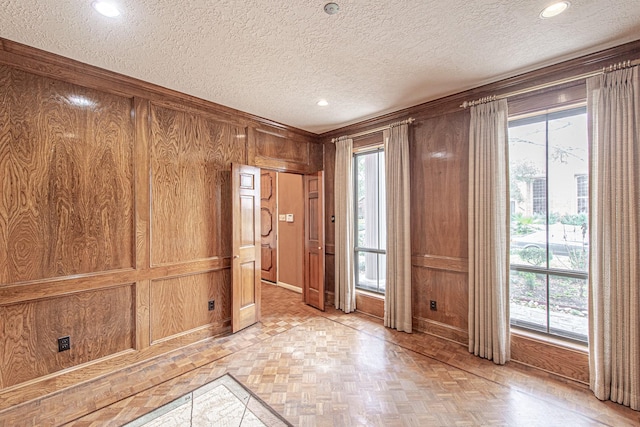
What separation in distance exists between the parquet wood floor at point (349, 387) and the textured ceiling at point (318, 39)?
9.22 ft

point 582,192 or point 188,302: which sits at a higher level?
point 582,192

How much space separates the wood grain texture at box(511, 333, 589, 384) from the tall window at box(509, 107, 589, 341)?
151mm

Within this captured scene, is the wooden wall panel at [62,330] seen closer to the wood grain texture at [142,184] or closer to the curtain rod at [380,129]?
the wood grain texture at [142,184]

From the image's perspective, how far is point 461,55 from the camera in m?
2.36

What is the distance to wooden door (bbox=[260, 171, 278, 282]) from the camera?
601 cm

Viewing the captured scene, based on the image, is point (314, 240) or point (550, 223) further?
point (314, 240)

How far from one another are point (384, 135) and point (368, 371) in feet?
9.21

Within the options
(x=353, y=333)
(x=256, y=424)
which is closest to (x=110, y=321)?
(x=256, y=424)

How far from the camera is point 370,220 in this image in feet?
14.0

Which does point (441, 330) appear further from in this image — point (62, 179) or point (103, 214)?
point (62, 179)

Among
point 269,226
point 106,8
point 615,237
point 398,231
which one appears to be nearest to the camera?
point 106,8

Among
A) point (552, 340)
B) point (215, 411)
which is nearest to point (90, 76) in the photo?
point (215, 411)

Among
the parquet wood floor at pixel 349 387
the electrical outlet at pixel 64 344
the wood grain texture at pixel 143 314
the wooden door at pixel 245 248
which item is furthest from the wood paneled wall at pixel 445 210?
the electrical outlet at pixel 64 344

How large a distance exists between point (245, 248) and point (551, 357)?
340 cm
